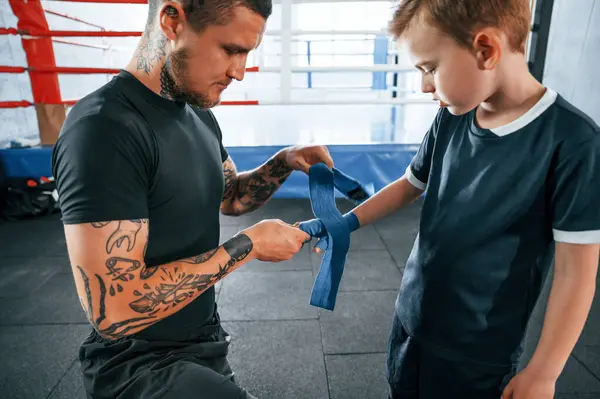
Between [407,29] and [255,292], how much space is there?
164cm

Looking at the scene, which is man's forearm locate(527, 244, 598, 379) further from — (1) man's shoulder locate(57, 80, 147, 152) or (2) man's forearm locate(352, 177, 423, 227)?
(1) man's shoulder locate(57, 80, 147, 152)

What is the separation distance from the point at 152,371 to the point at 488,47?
93 cm

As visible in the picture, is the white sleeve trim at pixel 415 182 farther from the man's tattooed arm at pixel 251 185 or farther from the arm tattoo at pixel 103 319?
the arm tattoo at pixel 103 319

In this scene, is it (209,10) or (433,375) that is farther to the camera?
(433,375)

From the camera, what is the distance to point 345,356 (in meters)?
1.64

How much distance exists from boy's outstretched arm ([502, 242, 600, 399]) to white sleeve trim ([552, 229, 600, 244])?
0.01m

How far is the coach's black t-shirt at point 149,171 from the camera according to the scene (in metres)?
0.75

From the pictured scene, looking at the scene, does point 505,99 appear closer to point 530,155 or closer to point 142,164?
point 530,155

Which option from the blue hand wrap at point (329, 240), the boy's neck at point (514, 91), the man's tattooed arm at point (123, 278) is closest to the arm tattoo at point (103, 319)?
the man's tattooed arm at point (123, 278)

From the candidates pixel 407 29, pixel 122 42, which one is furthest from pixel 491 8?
pixel 122 42

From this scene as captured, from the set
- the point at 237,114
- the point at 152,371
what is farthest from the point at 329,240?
the point at 237,114

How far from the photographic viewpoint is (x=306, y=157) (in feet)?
4.00

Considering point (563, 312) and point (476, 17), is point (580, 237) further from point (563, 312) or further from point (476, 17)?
point (476, 17)

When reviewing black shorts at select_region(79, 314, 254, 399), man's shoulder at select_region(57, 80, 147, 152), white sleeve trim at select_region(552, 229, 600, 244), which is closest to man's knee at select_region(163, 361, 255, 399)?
black shorts at select_region(79, 314, 254, 399)
